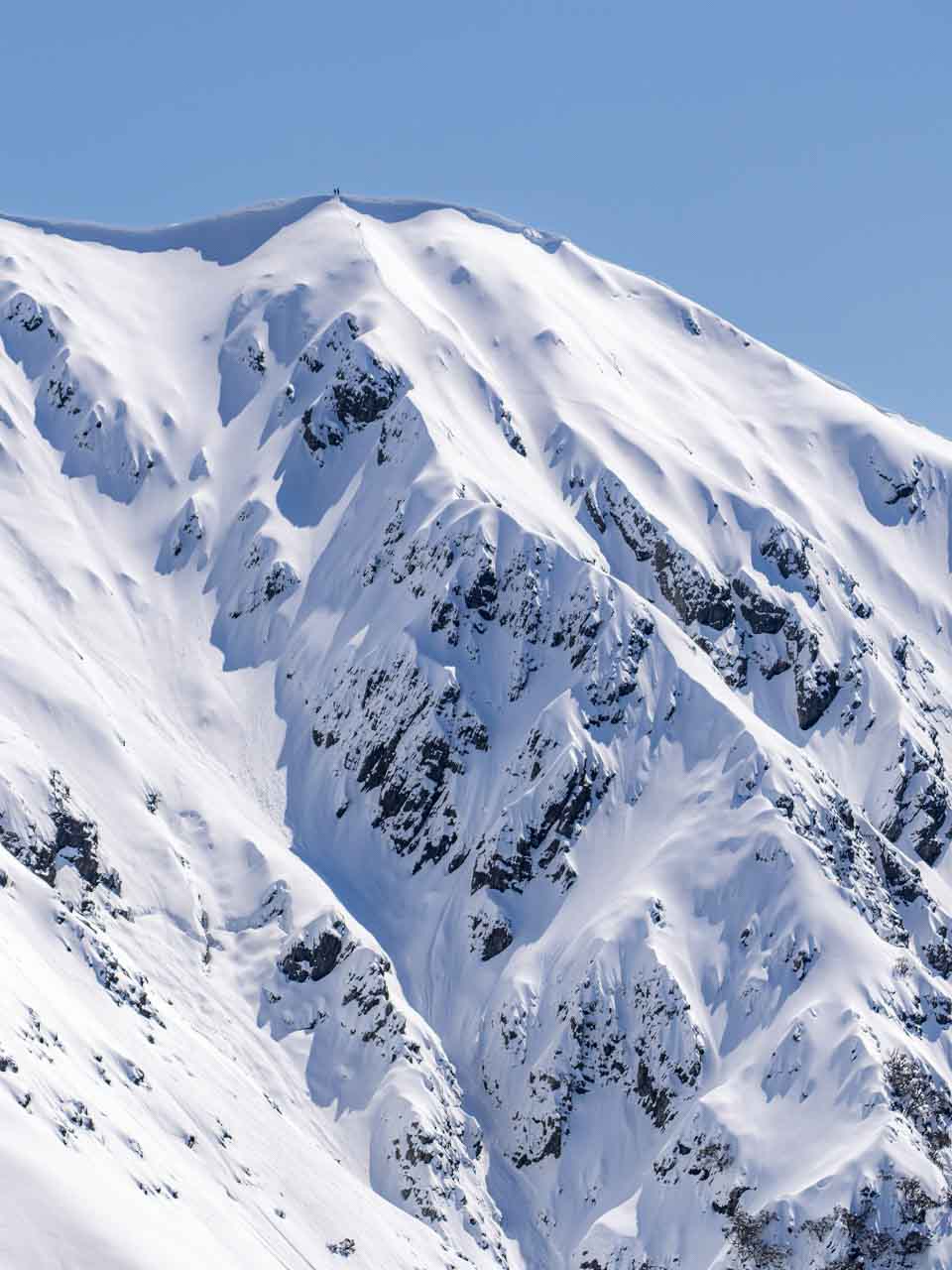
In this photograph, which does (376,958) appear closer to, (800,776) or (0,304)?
(800,776)

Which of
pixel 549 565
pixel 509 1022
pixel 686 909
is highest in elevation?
pixel 549 565

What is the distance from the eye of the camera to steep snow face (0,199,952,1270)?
4343 inches

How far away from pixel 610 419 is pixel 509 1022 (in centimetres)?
7278

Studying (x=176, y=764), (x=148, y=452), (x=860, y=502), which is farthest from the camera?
(x=860, y=502)

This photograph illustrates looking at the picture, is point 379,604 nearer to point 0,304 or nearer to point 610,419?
point 610,419

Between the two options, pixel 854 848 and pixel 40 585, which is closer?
pixel 854 848

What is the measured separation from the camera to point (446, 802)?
145 m

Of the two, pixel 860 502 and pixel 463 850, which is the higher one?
pixel 860 502

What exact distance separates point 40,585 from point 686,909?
62.8 metres

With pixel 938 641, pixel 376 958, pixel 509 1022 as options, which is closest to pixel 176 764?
pixel 376 958

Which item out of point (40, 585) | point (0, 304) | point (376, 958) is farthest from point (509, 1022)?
point (0, 304)

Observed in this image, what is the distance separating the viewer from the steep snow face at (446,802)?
110 meters

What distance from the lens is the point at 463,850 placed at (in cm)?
14275

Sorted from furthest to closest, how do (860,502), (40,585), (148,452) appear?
(860,502), (148,452), (40,585)
